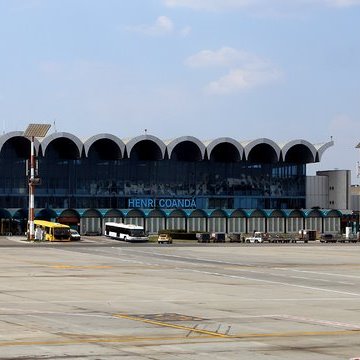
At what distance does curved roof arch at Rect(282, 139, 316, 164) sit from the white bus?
4292 cm

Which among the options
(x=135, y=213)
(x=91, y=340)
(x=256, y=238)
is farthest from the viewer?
(x=135, y=213)

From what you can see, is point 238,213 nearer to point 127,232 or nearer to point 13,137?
point 127,232

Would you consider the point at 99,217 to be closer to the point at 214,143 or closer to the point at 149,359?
the point at 214,143

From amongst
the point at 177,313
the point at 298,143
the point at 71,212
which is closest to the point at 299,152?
the point at 298,143

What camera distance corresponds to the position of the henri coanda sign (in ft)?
522

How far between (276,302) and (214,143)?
404ft

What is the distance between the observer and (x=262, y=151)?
16788 cm

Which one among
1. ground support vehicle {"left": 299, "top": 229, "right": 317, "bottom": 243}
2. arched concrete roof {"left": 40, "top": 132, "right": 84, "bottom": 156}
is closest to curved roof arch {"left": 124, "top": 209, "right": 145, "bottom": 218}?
arched concrete roof {"left": 40, "top": 132, "right": 84, "bottom": 156}

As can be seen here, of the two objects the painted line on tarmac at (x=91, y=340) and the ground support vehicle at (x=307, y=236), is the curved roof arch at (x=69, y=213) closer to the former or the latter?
the ground support vehicle at (x=307, y=236)

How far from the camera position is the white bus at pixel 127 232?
128 metres

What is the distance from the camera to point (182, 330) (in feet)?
88.4

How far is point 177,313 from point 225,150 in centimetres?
13274

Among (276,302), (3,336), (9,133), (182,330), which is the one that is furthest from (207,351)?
(9,133)

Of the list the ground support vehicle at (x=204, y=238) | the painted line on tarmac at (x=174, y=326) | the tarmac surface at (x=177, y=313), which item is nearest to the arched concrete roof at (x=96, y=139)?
the ground support vehicle at (x=204, y=238)
